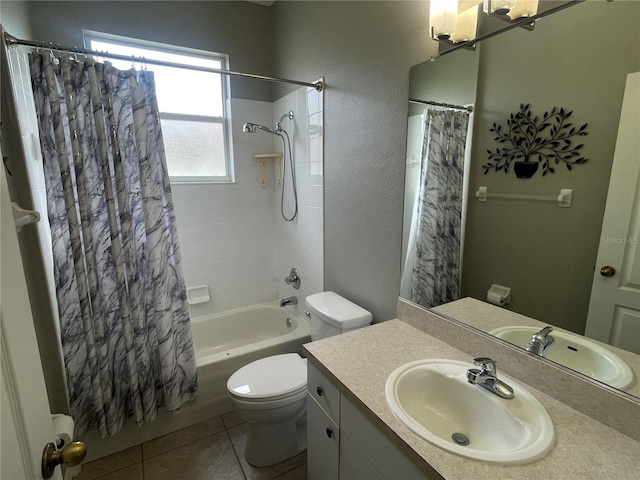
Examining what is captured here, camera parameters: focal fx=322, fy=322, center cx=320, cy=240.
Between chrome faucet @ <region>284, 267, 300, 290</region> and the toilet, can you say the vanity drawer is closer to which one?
the toilet

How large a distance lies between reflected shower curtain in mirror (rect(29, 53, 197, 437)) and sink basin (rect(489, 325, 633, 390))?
5.70ft

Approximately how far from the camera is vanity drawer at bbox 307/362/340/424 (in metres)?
1.12

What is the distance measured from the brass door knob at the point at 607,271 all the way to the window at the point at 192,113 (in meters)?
2.50

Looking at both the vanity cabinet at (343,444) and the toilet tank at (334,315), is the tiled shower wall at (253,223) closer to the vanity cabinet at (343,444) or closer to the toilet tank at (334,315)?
the toilet tank at (334,315)

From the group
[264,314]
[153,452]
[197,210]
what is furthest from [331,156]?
[153,452]

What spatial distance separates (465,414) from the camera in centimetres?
103

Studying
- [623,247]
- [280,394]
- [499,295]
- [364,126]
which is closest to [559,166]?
[623,247]

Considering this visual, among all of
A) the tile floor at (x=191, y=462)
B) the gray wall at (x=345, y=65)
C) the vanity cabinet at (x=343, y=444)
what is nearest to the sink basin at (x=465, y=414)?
the vanity cabinet at (x=343, y=444)

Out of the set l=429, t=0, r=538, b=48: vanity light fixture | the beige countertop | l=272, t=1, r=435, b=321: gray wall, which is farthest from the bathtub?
l=429, t=0, r=538, b=48: vanity light fixture

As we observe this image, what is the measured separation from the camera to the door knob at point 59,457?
2.02ft

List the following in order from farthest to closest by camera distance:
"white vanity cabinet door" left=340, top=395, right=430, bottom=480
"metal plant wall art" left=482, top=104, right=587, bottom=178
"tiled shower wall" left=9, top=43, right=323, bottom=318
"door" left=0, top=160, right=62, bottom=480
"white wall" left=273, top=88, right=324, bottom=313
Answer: "tiled shower wall" left=9, top=43, right=323, bottom=318
"white wall" left=273, top=88, right=324, bottom=313
"metal plant wall art" left=482, top=104, right=587, bottom=178
"white vanity cabinet door" left=340, top=395, right=430, bottom=480
"door" left=0, top=160, right=62, bottom=480

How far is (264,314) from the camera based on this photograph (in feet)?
9.52

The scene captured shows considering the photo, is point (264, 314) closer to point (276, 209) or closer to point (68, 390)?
point (276, 209)

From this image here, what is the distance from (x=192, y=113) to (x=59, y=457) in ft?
8.11
